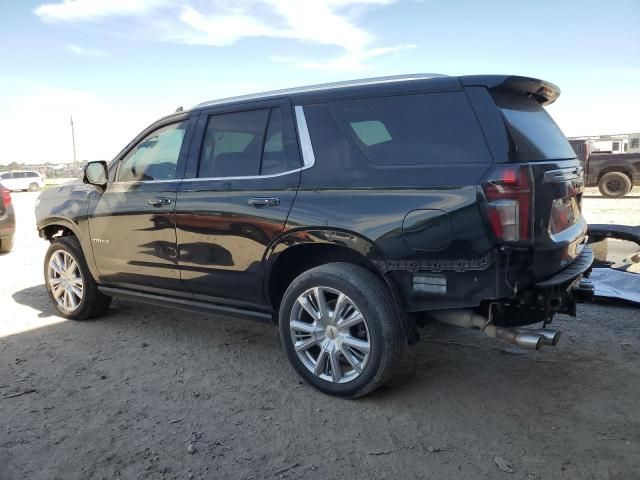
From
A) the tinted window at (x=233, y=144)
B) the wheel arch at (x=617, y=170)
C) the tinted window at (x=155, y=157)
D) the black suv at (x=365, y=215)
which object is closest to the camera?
the black suv at (x=365, y=215)

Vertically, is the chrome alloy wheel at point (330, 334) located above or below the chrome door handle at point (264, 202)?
below

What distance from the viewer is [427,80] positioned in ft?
9.91

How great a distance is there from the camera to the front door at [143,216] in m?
4.04

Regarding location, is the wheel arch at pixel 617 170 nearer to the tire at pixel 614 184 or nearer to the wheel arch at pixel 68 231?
the tire at pixel 614 184

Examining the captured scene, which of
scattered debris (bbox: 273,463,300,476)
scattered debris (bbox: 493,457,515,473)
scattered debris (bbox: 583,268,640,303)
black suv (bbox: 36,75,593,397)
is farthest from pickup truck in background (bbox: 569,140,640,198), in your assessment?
scattered debris (bbox: 273,463,300,476)

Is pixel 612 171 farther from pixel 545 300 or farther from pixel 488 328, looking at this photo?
pixel 488 328

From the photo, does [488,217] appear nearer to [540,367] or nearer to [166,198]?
[540,367]

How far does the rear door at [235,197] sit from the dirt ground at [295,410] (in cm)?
70

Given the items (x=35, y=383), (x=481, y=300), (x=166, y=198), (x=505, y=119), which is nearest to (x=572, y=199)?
(x=505, y=119)

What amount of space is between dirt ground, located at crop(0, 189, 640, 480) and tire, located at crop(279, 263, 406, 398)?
6.8 inches

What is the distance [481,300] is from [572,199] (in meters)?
1.01

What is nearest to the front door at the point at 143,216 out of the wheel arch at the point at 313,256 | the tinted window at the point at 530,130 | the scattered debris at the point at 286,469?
the wheel arch at the point at 313,256

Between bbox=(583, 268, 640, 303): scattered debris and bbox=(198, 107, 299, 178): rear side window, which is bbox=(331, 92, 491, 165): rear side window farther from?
bbox=(583, 268, 640, 303): scattered debris

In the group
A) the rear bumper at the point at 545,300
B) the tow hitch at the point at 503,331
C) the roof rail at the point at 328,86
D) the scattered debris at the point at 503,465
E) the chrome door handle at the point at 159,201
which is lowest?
the scattered debris at the point at 503,465
